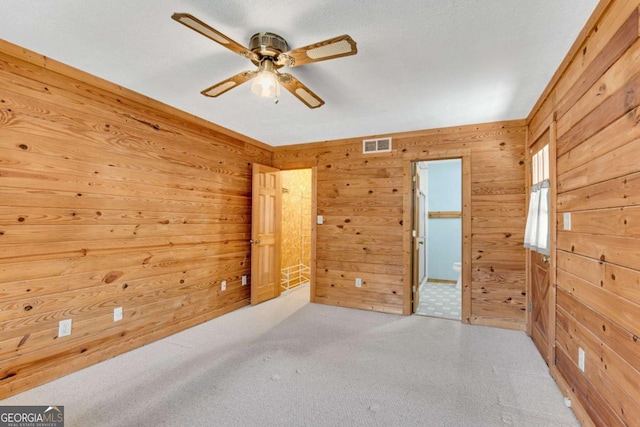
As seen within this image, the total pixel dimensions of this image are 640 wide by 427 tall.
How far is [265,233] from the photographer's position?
4422 mm

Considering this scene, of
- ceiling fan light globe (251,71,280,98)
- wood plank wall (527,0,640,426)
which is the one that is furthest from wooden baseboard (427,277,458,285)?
ceiling fan light globe (251,71,280,98)

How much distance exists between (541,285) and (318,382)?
224 cm

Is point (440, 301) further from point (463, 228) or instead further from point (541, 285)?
point (541, 285)

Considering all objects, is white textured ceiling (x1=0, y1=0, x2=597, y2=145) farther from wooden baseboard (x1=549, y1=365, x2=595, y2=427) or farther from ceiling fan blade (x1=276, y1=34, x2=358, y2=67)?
wooden baseboard (x1=549, y1=365, x2=595, y2=427)

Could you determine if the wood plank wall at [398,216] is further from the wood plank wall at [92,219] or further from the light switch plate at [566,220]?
the wood plank wall at [92,219]

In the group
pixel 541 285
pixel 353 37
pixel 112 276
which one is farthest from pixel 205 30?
pixel 541 285

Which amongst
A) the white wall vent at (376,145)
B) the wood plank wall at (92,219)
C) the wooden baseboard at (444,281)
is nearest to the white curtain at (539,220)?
the white wall vent at (376,145)

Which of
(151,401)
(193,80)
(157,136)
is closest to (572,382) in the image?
(151,401)

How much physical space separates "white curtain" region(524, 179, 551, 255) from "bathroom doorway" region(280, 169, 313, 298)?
326 centimetres

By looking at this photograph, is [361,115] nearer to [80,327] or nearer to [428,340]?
[428,340]

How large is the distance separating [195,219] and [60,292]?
138cm

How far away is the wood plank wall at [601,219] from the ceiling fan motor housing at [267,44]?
1.77 meters

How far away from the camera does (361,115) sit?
3307mm

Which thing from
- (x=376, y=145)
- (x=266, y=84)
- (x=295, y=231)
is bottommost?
(x=295, y=231)
